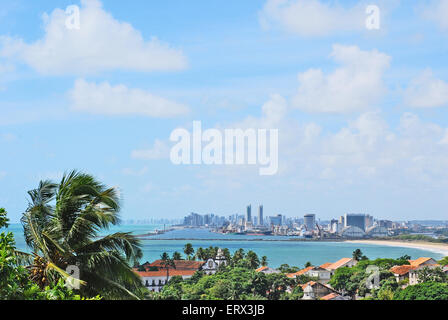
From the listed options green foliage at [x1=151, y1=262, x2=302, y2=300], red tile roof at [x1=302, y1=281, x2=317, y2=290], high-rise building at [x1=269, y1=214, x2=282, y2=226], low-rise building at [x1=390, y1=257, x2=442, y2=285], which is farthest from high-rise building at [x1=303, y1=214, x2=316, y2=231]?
green foliage at [x1=151, y1=262, x2=302, y2=300]

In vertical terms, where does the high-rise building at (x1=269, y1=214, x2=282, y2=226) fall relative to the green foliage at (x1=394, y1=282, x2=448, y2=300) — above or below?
above

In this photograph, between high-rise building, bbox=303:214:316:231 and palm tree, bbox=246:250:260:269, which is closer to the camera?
palm tree, bbox=246:250:260:269

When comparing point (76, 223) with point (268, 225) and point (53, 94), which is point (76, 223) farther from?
point (268, 225)

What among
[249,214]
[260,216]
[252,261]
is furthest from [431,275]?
[260,216]

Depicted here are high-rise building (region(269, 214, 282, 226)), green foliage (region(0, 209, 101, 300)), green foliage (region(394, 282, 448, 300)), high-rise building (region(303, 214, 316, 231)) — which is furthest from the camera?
high-rise building (region(269, 214, 282, 226))

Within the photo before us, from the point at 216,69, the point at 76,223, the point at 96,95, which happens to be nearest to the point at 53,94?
the point at 96,95

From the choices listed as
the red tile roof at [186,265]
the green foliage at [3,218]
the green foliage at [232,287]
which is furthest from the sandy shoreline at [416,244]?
the green foliage at [3,218]

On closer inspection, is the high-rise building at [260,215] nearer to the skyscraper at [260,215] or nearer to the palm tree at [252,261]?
the skyscraper at [260,215]

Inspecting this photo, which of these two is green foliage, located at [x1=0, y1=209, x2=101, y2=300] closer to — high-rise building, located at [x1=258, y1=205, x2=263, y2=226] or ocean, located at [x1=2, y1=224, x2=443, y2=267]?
ocean, located at [x1=2, y1=224, x2=443, y2=267]
